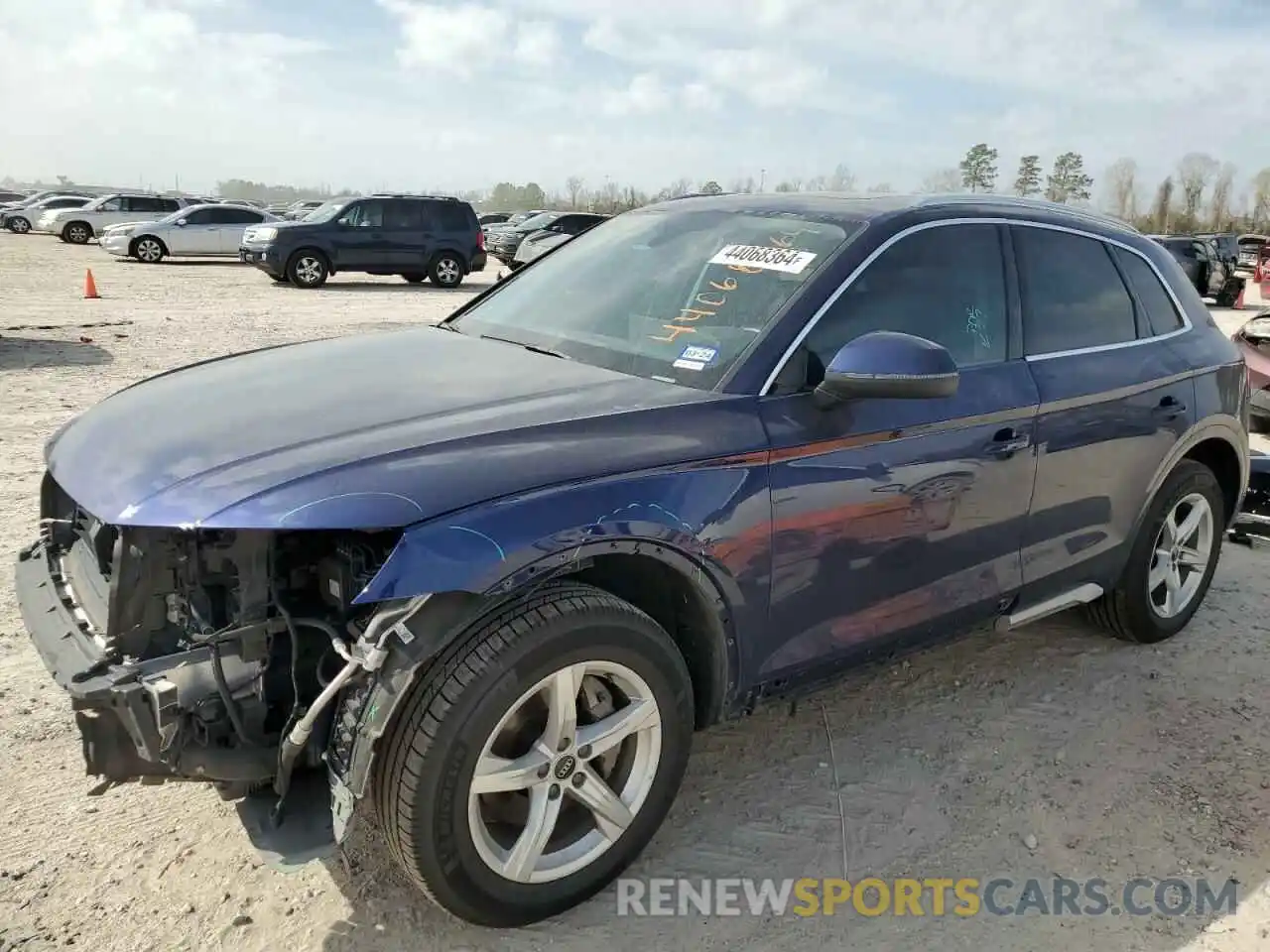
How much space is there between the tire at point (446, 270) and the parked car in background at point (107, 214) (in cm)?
1415

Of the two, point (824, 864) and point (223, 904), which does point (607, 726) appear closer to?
point (824, 864)

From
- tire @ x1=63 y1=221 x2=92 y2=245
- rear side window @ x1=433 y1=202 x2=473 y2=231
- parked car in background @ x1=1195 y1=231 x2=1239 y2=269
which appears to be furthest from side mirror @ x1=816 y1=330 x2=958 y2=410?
tire @ x1=63 y1=221 x2=92 y2=245

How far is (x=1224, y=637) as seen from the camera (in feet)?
15.1

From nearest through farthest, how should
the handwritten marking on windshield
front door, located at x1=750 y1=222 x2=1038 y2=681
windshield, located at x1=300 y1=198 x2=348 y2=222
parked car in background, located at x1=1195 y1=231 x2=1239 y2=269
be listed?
front door, located at x1=750 y1=222 x2=1038 y2=681 → the handwritten marking on windshield → windshield, located at x1=300 y1=198 x2=348 y2=222 → parked car in background, located at x1=1195 y1=231 x2=1239 y2=269

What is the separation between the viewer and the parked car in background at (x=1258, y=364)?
8.89 m

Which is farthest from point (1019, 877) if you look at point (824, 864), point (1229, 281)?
point (1229, 281)

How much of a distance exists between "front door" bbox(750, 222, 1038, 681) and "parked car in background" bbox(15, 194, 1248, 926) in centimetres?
1

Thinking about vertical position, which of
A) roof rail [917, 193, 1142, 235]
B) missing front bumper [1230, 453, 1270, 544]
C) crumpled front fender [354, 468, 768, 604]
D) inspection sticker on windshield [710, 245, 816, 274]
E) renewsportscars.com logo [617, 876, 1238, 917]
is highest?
roof rail [917, 193, 1142, 235]

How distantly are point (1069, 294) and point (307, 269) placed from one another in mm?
19160

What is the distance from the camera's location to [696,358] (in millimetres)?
3012

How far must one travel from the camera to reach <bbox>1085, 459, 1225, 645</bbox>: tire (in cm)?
422

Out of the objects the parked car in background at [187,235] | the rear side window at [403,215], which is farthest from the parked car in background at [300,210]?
the rear side window at [403,215]

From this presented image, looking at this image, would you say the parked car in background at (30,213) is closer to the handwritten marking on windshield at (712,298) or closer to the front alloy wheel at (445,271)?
the front alloy wheel at (445,271)

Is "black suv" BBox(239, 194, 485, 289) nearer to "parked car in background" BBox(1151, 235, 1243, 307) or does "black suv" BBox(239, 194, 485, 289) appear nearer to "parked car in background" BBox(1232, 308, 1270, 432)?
"parked car in background" BBox(1151, 235, 1243, 307)
